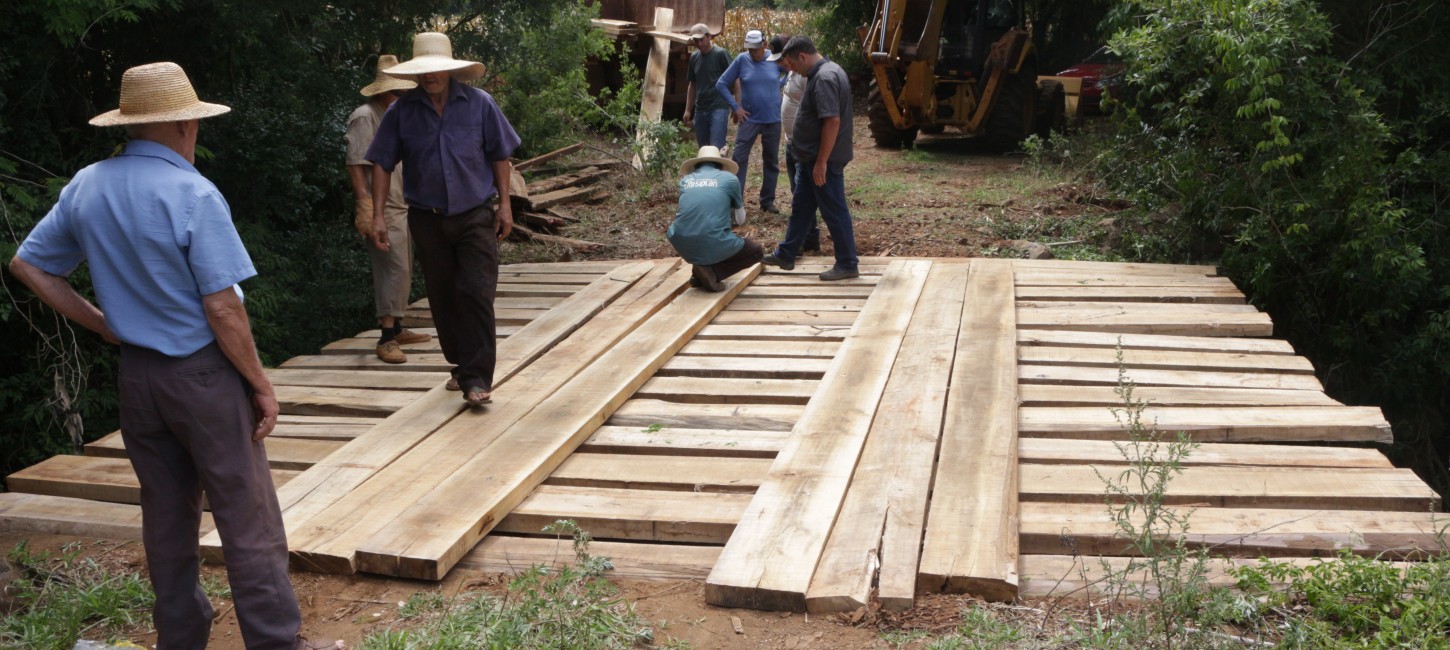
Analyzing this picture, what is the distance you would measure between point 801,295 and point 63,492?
4.00 m

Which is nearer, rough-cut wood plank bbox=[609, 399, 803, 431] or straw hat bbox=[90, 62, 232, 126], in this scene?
straw hat bbox=[90, 62, 232, 126]

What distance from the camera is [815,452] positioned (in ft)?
14.0

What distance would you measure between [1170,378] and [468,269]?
3027 mm

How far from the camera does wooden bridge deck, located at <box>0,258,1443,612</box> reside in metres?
3.59

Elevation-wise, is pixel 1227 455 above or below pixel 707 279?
above

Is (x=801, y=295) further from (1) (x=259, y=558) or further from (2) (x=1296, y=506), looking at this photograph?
(1) (x=259, y=558)

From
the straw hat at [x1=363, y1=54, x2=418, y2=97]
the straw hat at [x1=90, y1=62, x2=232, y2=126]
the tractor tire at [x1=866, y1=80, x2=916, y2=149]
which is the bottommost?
the tractor tire at [x1=866, y1=80, x2=916, y2=149]

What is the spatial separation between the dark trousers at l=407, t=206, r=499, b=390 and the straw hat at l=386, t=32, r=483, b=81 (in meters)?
0.57

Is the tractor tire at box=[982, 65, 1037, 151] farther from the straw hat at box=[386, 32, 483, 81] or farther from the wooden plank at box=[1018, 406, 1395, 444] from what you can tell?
the straw hat at box=[386, 32, 483, 81]

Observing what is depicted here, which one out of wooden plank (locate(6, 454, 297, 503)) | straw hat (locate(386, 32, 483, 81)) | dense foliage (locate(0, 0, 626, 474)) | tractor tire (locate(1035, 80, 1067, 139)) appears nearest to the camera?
wooden plank (locate(6, 454, 297, 503))

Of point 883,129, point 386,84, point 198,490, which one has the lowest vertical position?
point 883,129

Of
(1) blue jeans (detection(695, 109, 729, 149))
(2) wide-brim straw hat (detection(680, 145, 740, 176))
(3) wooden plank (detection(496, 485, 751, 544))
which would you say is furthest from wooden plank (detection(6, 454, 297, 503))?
(1) blue jeans (detection(695, 109, 729, 149))

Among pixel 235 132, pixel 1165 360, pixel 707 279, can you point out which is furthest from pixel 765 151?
pixel 1165 360

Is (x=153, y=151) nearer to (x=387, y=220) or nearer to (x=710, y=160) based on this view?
(x=387, y=220)
